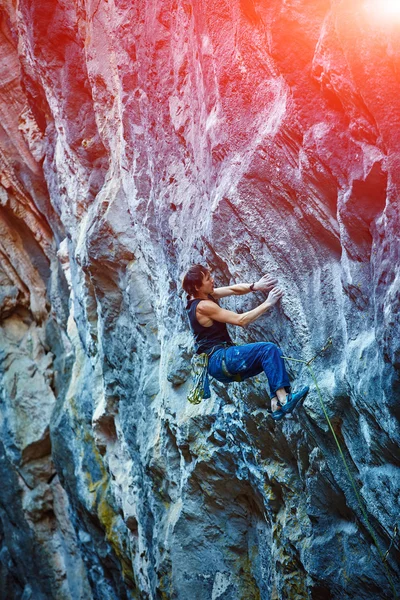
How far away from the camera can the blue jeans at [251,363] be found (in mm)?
5648

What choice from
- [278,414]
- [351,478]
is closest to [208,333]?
[278,414]

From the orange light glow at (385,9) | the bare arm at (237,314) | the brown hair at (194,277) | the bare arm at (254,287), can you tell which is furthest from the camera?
the brown hair at (194,277)

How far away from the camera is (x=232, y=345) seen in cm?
620

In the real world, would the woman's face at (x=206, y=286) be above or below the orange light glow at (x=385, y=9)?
below

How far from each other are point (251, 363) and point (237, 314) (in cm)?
44

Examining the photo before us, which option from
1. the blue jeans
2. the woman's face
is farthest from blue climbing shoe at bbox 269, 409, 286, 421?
the woman's face

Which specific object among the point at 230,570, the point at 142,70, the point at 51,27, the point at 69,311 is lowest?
the point at 230,570

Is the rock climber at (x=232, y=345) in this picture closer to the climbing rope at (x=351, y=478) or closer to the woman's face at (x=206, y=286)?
the woman's face at (x=206, y=286)

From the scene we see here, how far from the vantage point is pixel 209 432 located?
24.7 feet

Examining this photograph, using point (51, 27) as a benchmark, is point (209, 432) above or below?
below

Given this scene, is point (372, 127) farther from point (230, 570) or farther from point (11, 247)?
point (11, 247)

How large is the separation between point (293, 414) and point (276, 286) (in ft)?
4.04

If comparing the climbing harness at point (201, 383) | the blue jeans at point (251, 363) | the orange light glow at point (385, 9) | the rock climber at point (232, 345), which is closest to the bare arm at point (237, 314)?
the rock climber at point (232, 345)

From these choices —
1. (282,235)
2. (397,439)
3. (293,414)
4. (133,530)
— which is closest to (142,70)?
(282,235)
